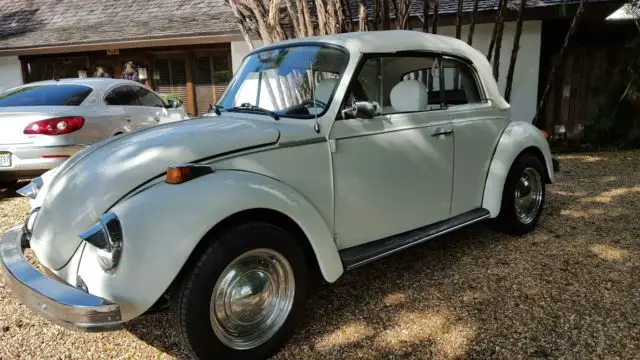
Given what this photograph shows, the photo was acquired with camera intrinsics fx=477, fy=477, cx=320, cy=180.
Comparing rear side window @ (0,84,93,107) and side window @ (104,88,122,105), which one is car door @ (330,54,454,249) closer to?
rear side window @ (0,84,93,107)

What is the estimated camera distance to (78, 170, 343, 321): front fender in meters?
2.33

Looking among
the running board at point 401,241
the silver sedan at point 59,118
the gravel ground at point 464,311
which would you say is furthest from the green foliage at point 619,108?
the silver sedan at point 59,118

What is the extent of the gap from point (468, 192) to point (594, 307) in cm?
126

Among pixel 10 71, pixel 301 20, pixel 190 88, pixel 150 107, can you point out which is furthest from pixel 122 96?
pixel 10 71

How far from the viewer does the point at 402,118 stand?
140 inches

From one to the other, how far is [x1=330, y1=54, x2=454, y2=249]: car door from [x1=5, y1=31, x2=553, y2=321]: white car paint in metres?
0.01

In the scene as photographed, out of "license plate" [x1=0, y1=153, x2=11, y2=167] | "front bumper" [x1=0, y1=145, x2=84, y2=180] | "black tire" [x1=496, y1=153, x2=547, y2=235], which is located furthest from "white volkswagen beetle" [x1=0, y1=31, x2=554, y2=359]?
"license plate" [x1=0, y1=153, x2=11, y2=167]

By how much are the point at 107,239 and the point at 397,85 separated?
2.34m

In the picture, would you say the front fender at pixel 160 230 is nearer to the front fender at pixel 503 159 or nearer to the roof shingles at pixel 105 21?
the front fender at pixel 503 159

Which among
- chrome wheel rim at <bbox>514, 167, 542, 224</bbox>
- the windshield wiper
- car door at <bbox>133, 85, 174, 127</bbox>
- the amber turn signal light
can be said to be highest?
the windshield wiper

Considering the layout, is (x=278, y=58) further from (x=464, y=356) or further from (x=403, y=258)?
(x=464, y=356)

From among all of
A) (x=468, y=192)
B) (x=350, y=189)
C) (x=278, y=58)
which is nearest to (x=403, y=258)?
(x=468, y=192)

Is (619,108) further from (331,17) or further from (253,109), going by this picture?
(253,109)

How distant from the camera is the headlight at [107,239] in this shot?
234 cm
